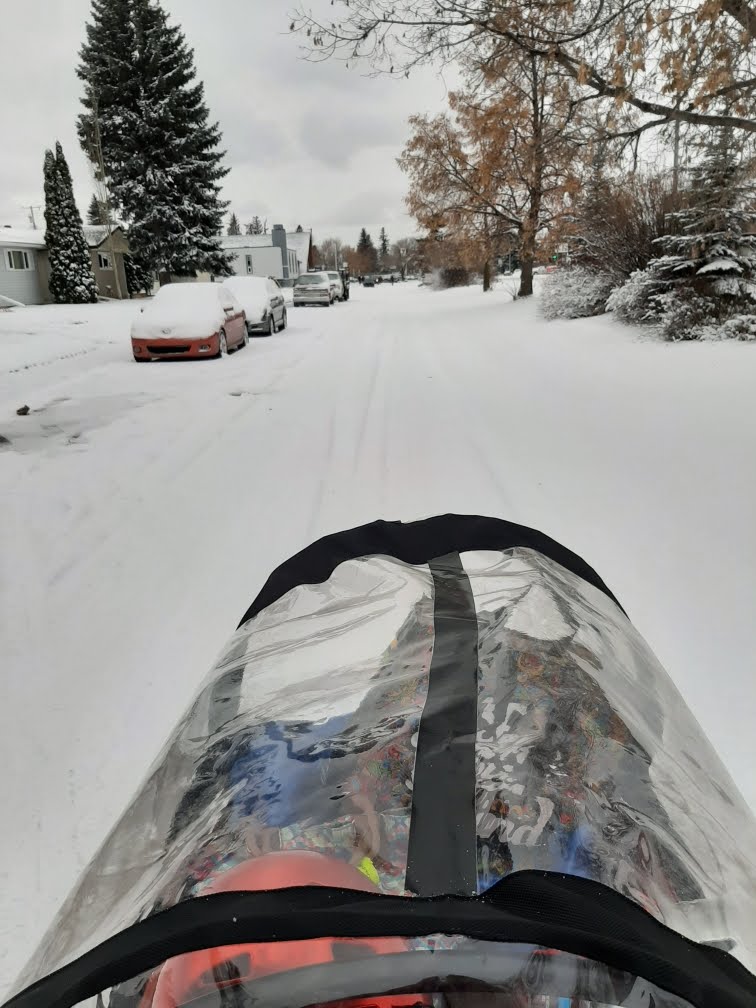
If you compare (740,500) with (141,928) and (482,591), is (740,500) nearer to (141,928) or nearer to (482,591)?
(482,591)

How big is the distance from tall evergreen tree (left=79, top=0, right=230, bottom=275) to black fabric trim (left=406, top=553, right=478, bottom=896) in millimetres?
36690

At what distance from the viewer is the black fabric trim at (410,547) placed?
2.34 m

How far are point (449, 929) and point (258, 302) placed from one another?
1814 centimetres

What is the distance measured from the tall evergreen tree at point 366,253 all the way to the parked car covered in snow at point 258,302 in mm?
110408

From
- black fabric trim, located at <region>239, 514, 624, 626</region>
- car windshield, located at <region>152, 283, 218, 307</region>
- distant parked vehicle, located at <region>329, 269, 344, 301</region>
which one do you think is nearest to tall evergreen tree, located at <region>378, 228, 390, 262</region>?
distant parked vehicle, located at <region>329, 269, 344, 301</region>

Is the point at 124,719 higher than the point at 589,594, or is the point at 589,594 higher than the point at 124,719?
the point at 589,594

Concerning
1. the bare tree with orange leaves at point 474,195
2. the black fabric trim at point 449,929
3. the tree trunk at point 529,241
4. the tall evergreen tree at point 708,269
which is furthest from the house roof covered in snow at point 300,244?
the black fabric trim at point 449,929

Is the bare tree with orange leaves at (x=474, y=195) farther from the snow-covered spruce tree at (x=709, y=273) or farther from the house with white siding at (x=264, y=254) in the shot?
the house with white siding at (x=264, y=254)

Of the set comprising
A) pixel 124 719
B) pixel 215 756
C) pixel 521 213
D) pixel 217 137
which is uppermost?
pixel 217 137

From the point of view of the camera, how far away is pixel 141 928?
3.57 feet

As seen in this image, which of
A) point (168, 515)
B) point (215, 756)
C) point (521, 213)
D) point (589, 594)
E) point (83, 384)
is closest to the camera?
point (215, 756)

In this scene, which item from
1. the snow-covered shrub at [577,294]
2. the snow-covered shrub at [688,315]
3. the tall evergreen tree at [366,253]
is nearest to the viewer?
the snow-covered shrub at [688,315]

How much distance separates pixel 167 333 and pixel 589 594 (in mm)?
11960

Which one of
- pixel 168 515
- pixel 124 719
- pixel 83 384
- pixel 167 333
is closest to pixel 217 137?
pixel 167 333
